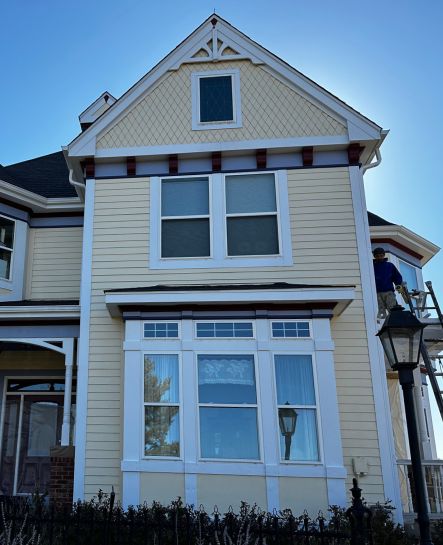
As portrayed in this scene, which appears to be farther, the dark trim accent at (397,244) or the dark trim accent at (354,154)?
the dark trim accent at (397,244)

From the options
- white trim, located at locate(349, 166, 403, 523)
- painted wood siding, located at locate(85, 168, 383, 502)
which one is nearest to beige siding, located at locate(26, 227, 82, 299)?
painted wood siding, located at locate(85, 168, 383, 502)

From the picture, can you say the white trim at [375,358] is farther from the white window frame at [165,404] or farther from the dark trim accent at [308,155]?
the white window frame at [165,404]

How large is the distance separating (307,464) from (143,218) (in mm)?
5114

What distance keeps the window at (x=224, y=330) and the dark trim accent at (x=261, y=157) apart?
3.12 metres

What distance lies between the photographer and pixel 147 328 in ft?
29.6

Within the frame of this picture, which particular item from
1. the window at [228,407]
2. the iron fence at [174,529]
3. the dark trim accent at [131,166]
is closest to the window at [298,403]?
the window at [228,407]

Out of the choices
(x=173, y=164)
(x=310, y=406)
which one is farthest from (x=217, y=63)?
(x=310, y=406)

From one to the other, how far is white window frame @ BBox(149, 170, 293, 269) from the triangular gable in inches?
41.4

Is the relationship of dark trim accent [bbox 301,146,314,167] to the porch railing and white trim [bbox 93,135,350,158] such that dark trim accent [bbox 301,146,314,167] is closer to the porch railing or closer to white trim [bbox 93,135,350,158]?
white trim [bbox 93,135,350,158]

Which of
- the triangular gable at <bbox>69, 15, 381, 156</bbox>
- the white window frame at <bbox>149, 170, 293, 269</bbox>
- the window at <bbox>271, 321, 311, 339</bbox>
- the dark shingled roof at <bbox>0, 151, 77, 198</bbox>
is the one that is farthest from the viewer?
the dark shingled roof at <bbox>0, 151, 77, 198</bbox>

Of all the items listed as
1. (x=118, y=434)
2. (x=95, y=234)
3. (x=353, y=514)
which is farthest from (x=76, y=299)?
(x=353, y=514)

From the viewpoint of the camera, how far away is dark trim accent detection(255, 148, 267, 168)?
10.1 m

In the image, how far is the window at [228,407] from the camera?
833 cm

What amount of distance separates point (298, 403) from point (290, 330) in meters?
1.18
